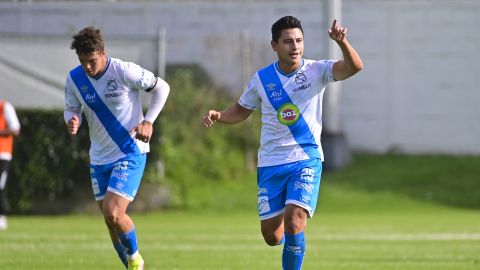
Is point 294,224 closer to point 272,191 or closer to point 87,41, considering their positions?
point 272,191

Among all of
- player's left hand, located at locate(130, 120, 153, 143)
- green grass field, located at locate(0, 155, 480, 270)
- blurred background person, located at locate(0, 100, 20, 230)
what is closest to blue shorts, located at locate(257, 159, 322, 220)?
player's left hand, located at locate(130, 120, 153, 143)

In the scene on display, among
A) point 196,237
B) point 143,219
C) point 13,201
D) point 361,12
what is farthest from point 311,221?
point 361,12

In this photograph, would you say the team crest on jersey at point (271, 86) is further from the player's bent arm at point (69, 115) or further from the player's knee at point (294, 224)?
the player's bent arm at point (69, 115)

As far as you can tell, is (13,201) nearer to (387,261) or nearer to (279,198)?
(387,261)

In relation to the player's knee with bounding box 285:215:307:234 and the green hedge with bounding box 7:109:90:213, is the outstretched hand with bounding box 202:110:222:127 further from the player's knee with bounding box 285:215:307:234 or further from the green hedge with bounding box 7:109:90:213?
the green hedge with bounding box 7:109:90:213

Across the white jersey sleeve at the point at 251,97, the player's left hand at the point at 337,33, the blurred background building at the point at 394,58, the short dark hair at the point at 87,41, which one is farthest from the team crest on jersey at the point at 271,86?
the blurred background building at the point at 394,58

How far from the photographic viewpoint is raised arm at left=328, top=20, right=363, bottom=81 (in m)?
8.85

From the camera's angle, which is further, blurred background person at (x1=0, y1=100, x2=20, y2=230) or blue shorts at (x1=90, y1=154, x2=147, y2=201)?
blurred background person at (x1=0, y1=100, x2=20, y2=230)

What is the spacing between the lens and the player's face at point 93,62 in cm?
1015

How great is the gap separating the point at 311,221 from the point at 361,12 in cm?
725

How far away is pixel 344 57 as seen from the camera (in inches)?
362

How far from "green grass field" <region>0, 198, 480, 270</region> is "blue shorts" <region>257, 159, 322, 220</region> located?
225 cm

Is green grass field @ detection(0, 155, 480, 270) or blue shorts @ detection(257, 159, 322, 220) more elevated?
blue shorts @ detection(257, 159, 322, 220)

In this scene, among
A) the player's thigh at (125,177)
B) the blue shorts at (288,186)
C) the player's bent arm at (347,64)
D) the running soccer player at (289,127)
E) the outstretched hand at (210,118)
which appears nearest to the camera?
the player's bent arm at (347,64)
